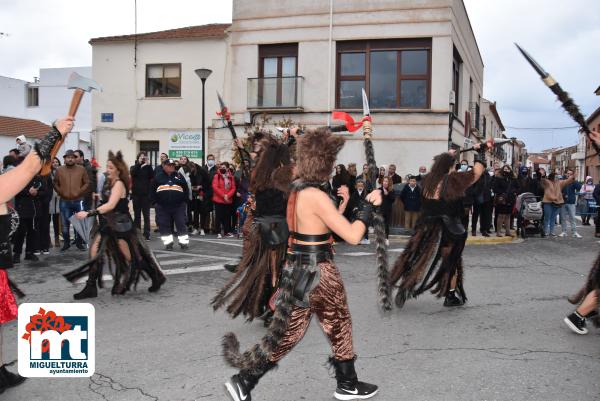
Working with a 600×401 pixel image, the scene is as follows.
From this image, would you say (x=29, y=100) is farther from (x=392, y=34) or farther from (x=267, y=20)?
(x=392, y=34)

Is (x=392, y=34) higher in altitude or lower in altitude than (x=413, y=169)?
higher

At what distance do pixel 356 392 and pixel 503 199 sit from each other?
11.2 m

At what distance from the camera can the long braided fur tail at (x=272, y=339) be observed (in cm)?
349

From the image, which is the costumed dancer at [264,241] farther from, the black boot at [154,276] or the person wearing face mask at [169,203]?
the person wearing face mask at [169,203]

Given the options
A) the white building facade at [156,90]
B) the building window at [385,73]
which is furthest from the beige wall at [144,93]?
the building window at [385,73]

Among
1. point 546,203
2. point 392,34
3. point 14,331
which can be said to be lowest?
point 14,331

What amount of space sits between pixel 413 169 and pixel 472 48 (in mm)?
8946

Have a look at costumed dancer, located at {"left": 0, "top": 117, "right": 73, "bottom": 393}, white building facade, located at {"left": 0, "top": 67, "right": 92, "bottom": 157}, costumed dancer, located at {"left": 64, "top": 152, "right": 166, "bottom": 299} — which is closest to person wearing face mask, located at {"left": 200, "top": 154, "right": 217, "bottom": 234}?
costumed dancer, located at {"left": 64, "top": 152, "right": 166, "bottom": 299}

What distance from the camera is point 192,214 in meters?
15.6

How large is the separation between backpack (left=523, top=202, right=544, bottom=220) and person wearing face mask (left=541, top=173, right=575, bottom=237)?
0.54 metres

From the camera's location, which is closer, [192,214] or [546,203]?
[546,203]

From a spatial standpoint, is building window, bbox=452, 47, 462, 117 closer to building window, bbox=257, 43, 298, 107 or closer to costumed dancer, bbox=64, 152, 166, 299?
building window, bbox=257, 43, 298, 107

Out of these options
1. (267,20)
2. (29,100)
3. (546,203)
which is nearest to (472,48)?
(267,20)

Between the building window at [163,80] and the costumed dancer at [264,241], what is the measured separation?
16.8 meters
